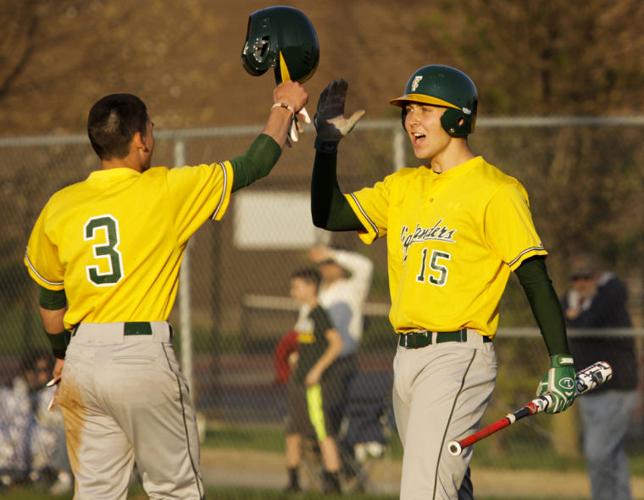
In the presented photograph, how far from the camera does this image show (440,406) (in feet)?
18.1

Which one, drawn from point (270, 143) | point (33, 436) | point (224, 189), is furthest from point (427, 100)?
point (33, 436)

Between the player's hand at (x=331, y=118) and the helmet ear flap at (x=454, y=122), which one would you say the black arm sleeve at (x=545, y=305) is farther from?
the player's hand at (x=331, y=118)

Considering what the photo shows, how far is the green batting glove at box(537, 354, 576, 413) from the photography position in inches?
213

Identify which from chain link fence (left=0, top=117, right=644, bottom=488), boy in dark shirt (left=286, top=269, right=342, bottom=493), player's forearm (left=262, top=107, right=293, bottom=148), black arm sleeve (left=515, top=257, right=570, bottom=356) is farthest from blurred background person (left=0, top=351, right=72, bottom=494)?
black arm sleeve (left=515, top=257, right=570, bottom=356)

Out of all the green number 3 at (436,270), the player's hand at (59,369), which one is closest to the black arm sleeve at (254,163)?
the green number 3 at (436,270)

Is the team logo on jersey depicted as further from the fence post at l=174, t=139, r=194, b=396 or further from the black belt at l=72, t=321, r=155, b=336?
the fence post at l=174, t=139, r=194, b=396

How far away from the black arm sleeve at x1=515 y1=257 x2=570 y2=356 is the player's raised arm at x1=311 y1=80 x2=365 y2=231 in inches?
40.8

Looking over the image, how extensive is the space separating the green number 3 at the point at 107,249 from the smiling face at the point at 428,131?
4.61 feet

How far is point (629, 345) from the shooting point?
957 cm

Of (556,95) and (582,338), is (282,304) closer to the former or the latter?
(556,95)

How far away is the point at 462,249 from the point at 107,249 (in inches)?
59.8

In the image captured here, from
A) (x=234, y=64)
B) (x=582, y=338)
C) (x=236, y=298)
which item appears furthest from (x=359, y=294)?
(x=234, y=64)

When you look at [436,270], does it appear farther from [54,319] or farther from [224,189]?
[54,319]

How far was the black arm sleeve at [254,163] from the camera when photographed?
5.86 metres
